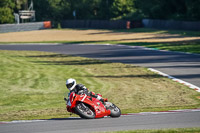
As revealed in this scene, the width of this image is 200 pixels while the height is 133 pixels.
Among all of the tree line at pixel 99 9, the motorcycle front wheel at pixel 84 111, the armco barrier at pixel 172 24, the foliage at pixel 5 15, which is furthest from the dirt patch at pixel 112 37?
the motorcycle front wheel at pixel 84 111

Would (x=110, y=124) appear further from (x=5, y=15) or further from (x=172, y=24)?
(x=5, y=15)

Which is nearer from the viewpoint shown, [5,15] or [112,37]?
[112,37]

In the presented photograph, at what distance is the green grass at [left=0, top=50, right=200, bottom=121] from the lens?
14.8 metres

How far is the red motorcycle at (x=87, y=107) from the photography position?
38.8 feet

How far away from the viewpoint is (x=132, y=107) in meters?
14.9

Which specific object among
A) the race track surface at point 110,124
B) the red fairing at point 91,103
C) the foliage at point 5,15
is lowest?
the foliage at point 5,15

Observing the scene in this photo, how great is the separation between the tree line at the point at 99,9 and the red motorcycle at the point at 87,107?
68.0m

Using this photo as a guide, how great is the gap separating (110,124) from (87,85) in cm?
963

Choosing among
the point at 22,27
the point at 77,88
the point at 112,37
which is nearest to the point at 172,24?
the point at 112,37

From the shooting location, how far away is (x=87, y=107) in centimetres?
1196

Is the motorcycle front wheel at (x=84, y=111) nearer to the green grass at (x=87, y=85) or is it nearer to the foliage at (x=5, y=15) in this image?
the green grass at (x=87, y=85)

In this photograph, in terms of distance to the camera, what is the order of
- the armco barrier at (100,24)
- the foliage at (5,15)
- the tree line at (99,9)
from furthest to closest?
the foliage at (5,15) < the tree line at (99,9) < the armco barrier at (100,24)

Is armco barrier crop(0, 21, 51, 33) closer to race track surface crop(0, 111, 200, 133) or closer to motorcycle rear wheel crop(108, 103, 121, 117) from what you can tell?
motorcycle rear wheel crop(108, 103, 121, 117)

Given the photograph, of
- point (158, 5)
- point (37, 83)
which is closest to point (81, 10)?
→ point (158, 5)
